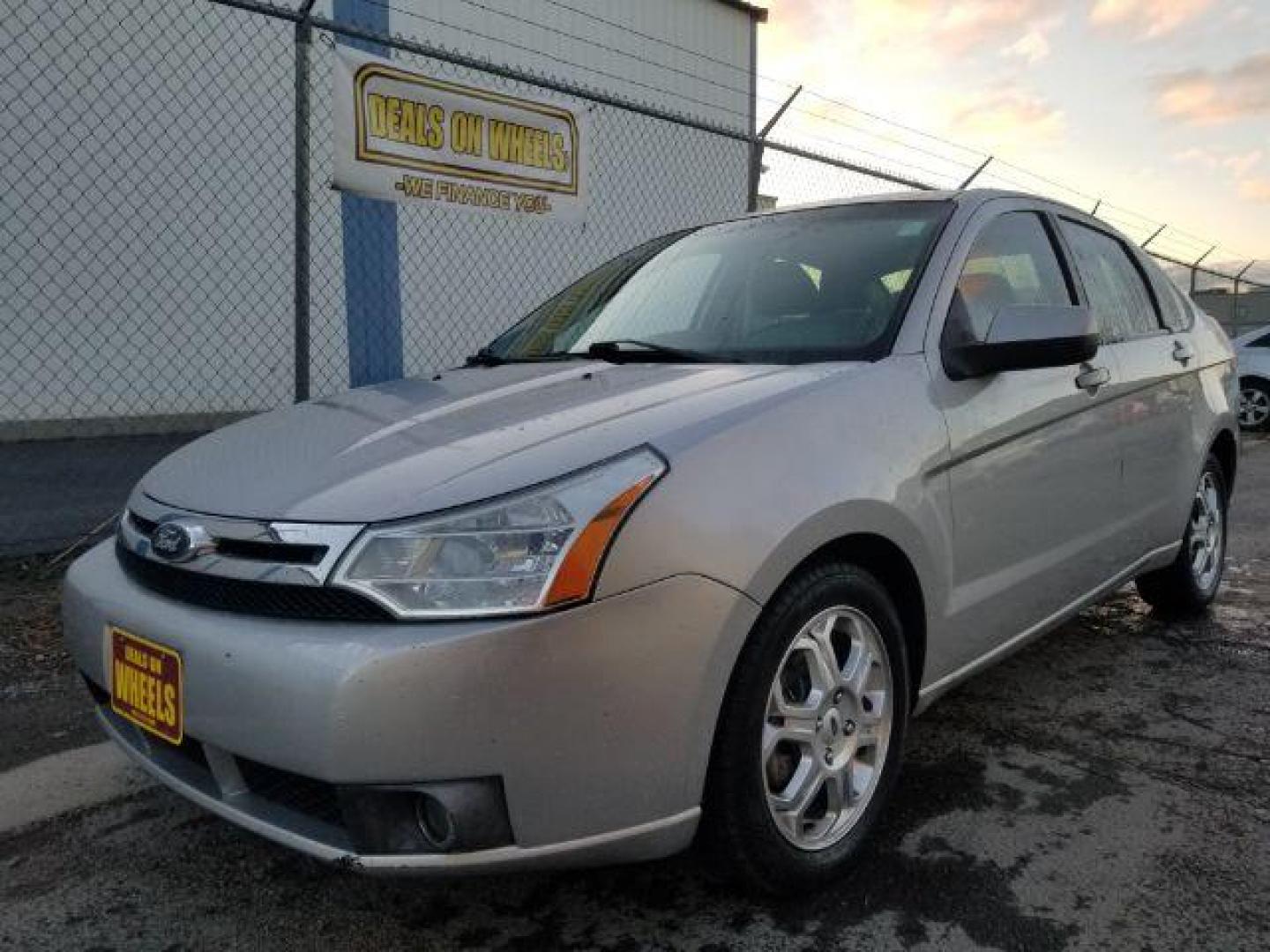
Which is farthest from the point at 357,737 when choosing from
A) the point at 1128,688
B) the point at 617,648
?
the point at 1128,688

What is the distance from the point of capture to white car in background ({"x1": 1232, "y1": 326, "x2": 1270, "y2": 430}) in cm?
1113

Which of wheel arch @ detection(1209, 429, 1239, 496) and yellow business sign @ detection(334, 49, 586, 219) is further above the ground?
yellow business sign @ detection(334, 49, 586, 219)

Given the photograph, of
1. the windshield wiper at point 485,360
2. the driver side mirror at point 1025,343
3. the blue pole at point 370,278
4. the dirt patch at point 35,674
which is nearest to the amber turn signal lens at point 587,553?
the driver side mirror at point 1025,343

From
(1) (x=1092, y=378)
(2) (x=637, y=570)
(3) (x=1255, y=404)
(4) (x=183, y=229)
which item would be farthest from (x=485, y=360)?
(3) (x=1255, y=404)

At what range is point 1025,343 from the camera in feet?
7.91

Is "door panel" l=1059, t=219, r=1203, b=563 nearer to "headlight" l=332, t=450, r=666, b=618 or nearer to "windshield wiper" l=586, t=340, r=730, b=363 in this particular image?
"windshield wiper" l=586, t=340, r=730, b=363

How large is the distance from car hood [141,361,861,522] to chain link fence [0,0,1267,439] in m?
4.19

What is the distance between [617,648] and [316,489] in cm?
65

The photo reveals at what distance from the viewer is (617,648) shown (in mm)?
1630

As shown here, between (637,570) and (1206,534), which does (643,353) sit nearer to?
(637,570)

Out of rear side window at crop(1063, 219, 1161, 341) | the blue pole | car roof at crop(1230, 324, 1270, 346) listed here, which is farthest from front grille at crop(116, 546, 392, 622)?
car roof at crop(1230, 324, 1270, 346)

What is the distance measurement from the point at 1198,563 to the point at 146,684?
3744mm

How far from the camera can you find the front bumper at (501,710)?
156 centimetres

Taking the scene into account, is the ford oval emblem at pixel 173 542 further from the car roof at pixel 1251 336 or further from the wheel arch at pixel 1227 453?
the car roof at pixel 1251 336
